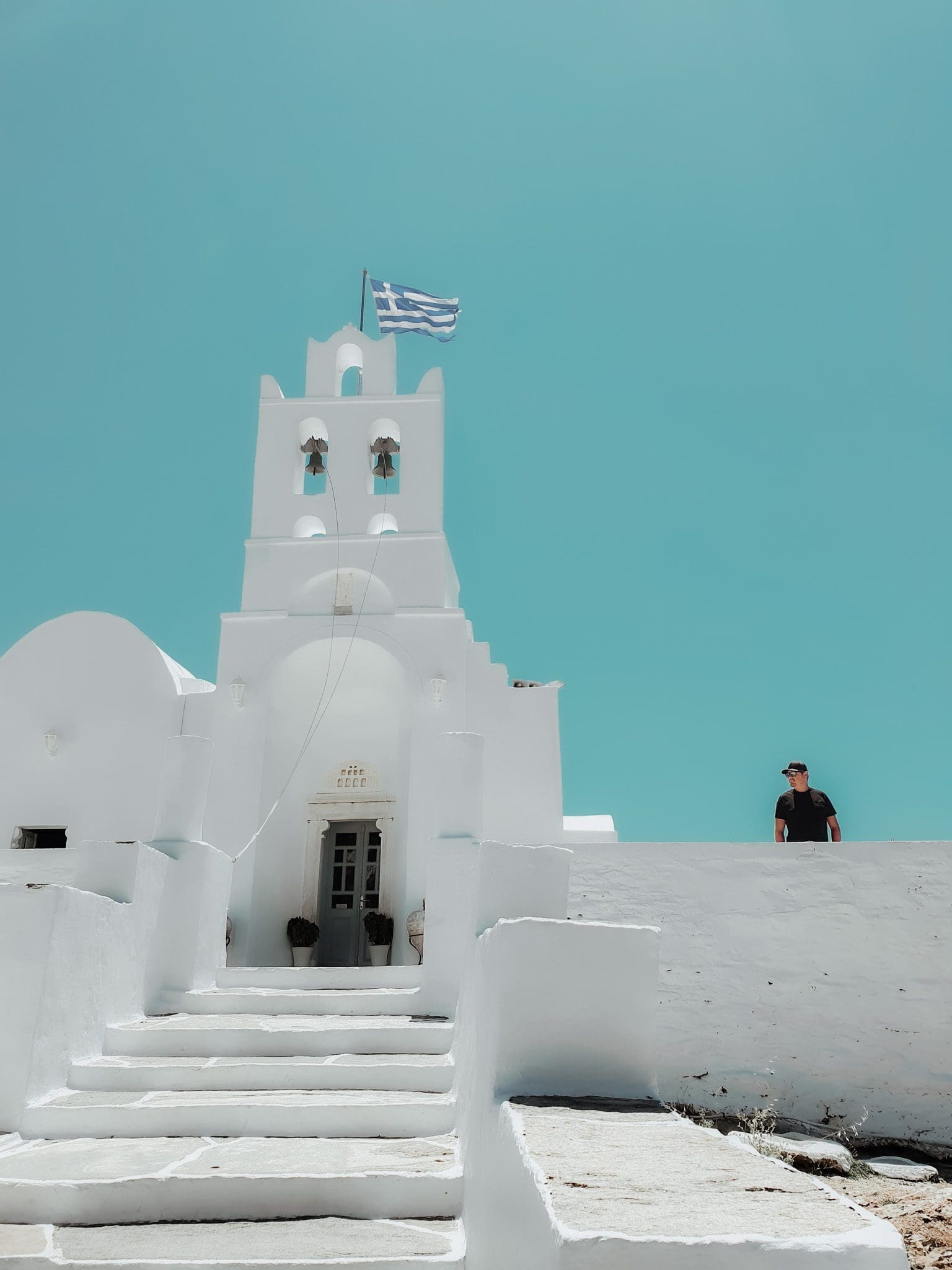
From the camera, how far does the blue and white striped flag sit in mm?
12695

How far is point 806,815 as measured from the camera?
7.73m

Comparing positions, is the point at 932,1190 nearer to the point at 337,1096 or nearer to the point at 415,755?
the point at 337,1096

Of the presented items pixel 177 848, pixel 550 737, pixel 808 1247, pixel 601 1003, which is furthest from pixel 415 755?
pixel 808 1247

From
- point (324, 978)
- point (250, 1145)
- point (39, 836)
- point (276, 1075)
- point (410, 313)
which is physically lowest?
point (250, 1145)

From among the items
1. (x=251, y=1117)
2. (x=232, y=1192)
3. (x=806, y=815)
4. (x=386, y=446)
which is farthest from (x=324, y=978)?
(x=386, y=446)

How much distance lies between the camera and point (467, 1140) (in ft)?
12.1

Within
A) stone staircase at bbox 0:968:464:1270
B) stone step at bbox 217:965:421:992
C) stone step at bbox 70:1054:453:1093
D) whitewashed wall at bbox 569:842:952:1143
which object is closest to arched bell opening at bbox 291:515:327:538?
stone step at bbox 217:965:421:992

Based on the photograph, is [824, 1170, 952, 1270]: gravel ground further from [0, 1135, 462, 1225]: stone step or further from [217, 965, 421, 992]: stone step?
[217, 965, 421, 992]: stone step

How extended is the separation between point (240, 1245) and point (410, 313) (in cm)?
1138

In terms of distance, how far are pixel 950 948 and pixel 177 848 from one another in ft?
18.9

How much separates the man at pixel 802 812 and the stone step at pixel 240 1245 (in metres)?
4.88

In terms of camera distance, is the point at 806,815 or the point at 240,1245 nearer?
the point at 240,1245

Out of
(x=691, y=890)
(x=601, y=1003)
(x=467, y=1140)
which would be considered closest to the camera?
(x=601, y=1003)

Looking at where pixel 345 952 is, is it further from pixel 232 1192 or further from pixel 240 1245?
pixel 240 1245
